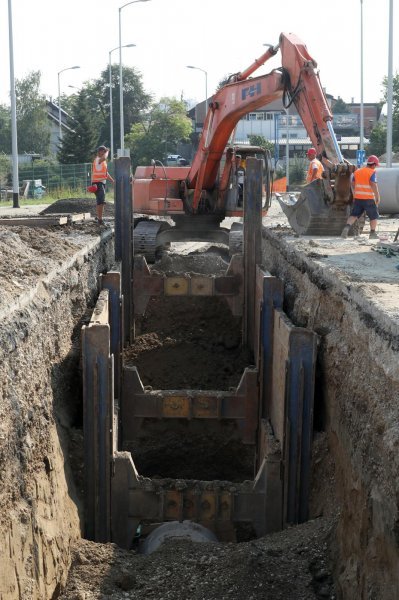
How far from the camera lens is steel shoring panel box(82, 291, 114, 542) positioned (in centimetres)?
727

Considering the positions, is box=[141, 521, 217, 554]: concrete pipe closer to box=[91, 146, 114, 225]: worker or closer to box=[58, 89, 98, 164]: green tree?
box=[91, 146, 114, 225]: worker

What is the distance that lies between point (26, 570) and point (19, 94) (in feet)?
265

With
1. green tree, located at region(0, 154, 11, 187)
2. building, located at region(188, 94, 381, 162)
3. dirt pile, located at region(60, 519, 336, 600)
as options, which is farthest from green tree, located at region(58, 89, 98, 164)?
dirt pile, located at region(60, 519, 336, 600)

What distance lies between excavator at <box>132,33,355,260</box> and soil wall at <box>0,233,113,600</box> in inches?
199

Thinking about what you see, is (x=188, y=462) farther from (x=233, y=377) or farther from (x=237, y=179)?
(x=237, y=179)

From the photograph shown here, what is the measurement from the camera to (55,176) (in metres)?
46.2

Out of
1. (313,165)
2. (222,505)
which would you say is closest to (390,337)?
(222,505)

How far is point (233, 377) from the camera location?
35.1 feet

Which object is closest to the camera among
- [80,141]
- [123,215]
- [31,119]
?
[123,215]

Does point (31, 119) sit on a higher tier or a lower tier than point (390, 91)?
higher

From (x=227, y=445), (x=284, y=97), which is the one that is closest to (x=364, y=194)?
(x=284, y=97)

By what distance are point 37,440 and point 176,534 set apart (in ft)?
5.95

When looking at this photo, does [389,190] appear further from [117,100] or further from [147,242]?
[117,100]

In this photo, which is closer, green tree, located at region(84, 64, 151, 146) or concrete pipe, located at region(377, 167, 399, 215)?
A: concrete pipe, located at region(377, 167, 399, 215)
